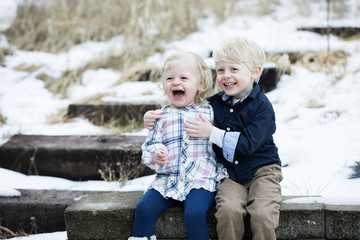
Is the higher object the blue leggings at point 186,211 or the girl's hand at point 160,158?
the girl's hand at point 160,158

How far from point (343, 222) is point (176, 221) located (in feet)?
2.65

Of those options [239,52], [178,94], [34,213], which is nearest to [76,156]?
[34,213]

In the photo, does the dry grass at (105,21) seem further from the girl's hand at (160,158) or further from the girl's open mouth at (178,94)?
the girl's hand at (160,158)

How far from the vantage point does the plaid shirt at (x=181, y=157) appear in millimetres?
1920

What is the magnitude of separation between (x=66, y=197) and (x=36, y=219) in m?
0.25

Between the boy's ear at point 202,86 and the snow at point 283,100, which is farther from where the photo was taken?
the snow at point 283,100

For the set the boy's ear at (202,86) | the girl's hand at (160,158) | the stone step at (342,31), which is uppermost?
the stone step at (342,31)

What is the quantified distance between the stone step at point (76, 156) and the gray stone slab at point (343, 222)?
4.87ft

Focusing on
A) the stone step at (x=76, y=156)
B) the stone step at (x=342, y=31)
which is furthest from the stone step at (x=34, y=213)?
the stone step at (x=342, y=31)

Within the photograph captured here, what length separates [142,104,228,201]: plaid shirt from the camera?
6.30 ft

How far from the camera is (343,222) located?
5.98 ft

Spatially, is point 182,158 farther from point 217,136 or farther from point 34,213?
point 34,213

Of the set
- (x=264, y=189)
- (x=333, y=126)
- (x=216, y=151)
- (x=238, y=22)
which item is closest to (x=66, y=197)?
(x=216, y=151)

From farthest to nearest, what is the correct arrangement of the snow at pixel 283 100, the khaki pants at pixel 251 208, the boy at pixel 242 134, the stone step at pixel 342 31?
the stone step at pixel 342 31
the snow at pixel 283 100
the boy at pixel 242 134
the khaki pants at pixel 251 208
